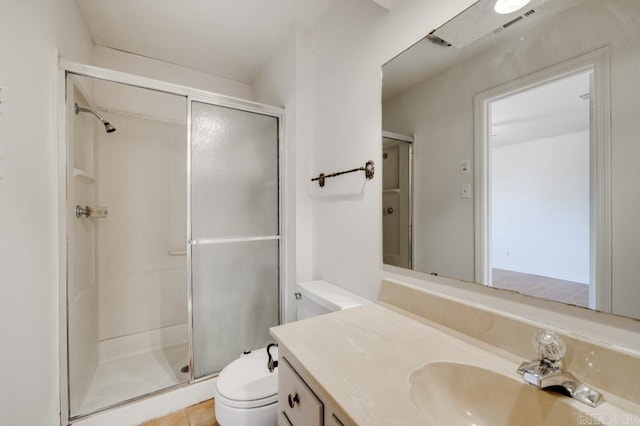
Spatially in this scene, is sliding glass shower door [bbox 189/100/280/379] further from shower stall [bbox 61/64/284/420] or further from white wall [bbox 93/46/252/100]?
white wall [bbox 93/46/252/100]

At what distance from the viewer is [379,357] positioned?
0.75m

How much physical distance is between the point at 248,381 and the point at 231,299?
65cm

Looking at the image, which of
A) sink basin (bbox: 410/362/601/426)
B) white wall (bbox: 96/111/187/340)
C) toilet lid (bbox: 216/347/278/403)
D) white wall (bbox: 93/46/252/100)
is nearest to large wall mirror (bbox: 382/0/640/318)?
sink basin (bbox: 410/362/601/426)

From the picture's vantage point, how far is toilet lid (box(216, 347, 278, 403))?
117 centimetres

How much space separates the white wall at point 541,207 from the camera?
0.73 m

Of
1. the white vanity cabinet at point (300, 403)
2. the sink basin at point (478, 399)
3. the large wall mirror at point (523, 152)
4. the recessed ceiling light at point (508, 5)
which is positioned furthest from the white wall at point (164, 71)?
the sink basin at point (478, 399)

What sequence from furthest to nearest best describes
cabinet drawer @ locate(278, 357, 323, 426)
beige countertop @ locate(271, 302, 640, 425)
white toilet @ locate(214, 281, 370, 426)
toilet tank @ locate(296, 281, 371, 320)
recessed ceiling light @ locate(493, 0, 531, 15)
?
toilet tank @ locate(296, 281, 371, 320), white toilet @ locate(214, 281, 370, 426), recessed ceiling light @ locate(493, 0, 531, 15), cabinet drawer @ locate(278, 357, 323, 426), beige countertop @ locate(271, 302, 640, 425)

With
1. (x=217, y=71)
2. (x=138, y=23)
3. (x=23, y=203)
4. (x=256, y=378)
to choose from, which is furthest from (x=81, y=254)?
(x=217, y=71)

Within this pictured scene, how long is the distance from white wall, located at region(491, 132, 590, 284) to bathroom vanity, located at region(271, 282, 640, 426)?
0.73ft

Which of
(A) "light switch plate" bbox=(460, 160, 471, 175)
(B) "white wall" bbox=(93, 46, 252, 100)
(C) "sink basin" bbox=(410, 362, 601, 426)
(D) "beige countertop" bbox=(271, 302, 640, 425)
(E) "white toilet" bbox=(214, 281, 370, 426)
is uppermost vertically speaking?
(B) "white wall" bbox=(93, 46, 252, 100)

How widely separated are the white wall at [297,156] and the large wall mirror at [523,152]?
71 centimetres

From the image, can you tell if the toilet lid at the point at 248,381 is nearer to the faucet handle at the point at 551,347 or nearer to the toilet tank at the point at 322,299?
the toilet tank at the point at 322,299

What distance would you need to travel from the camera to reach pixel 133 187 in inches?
87.7

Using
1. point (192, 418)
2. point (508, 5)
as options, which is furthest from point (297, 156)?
point (192, 418)
